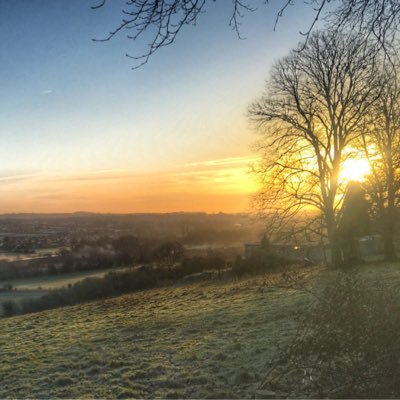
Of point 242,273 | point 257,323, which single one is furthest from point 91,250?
point 257,323

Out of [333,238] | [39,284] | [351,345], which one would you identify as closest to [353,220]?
[333,238]

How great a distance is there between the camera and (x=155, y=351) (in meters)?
8.95

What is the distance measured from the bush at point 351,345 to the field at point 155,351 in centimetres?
151

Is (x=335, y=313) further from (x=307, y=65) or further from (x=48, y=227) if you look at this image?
(x=48, y=227)

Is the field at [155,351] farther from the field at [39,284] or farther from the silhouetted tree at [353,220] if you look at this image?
the field at [39,284]

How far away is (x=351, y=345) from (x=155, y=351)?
18.1 feet

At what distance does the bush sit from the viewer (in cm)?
397

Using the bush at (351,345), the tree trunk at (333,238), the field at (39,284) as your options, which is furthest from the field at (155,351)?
the field at (39,284)

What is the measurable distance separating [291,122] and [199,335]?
11908 millimetres

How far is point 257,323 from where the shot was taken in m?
10.5

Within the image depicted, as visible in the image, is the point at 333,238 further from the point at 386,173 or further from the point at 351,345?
the point at 351,345

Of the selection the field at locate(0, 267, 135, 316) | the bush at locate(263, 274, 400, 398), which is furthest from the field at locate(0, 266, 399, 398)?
the field at locate(0, 267, 135, 316)

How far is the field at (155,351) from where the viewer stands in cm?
668

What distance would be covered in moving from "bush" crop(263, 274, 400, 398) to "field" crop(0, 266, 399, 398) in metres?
1.51
